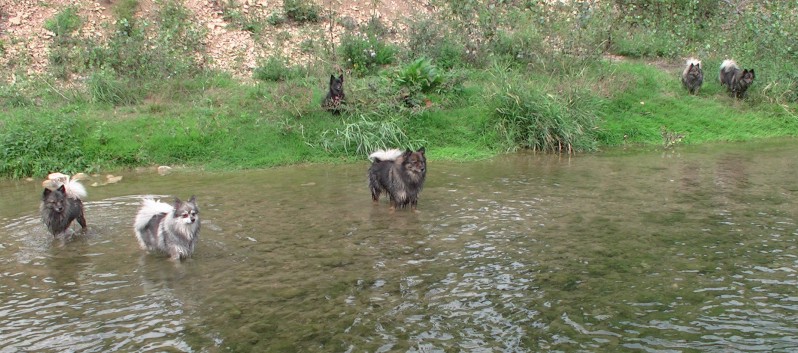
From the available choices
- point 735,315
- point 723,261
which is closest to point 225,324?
point 735,315

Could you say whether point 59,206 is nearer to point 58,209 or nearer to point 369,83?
point 58,209

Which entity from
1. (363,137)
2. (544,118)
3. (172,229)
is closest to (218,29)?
(363,137)

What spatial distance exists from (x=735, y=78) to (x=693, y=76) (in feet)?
4.08

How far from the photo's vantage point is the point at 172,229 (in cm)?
777

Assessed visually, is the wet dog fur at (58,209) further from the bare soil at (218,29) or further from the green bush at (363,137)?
the bare soil at (218,29)

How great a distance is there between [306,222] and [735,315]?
18.5ft

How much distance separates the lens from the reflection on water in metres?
5.75

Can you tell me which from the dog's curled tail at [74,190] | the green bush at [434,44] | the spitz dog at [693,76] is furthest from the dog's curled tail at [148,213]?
the spitz dog at [693,76]

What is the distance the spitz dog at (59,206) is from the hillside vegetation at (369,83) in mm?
4733

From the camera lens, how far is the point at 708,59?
2088cm

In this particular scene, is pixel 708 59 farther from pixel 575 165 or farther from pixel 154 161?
pixel 154 161

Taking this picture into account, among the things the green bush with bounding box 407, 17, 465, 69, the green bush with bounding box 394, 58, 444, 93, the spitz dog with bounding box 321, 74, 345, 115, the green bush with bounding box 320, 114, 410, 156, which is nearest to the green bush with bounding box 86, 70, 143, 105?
the spitz dog with bounding box 321, 74, 345, 115

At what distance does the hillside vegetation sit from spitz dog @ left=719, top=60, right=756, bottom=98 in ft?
0.92

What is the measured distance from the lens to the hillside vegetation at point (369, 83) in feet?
48.3
